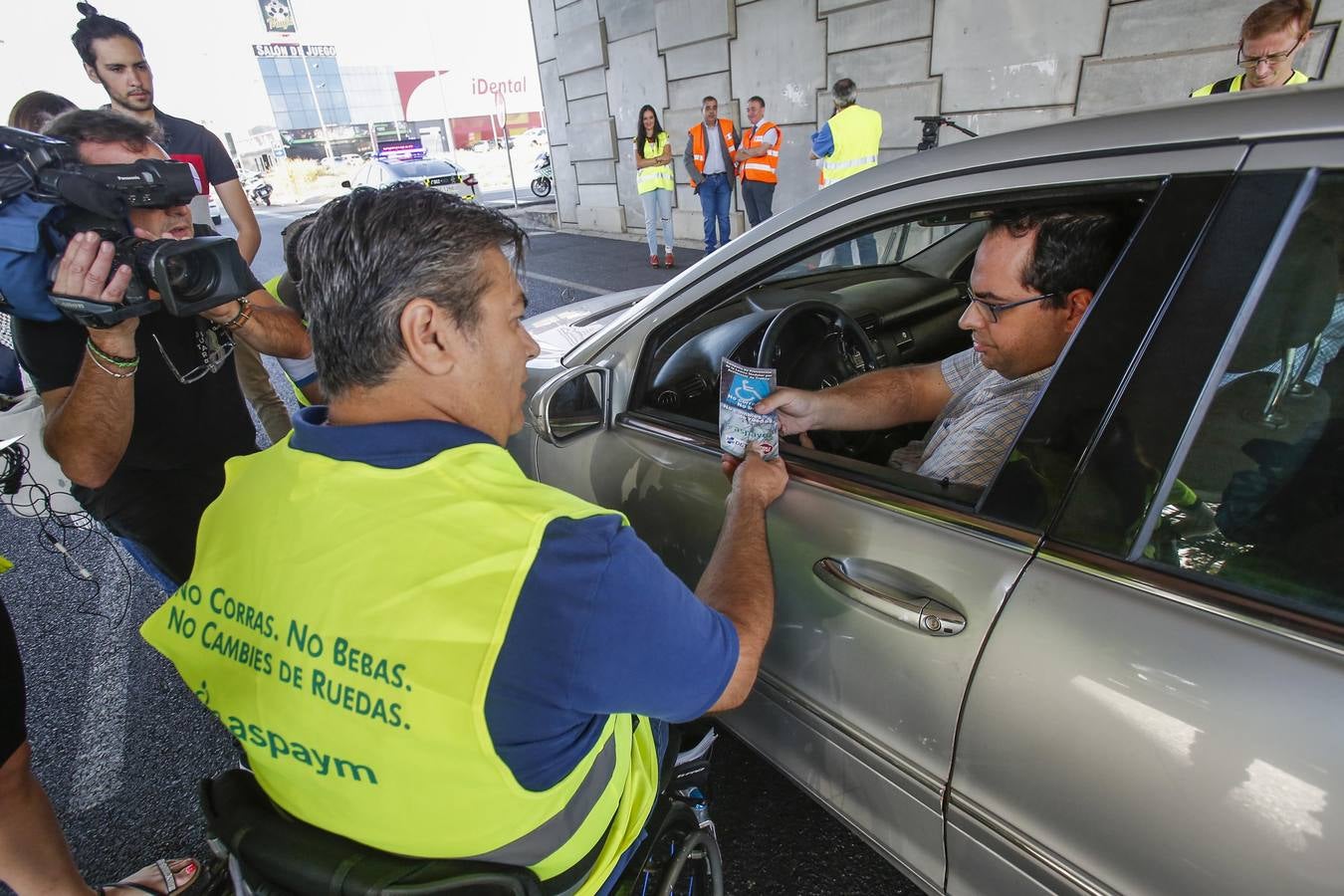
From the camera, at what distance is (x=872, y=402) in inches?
74.0

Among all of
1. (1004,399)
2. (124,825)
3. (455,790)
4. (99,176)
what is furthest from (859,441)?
(124,825)

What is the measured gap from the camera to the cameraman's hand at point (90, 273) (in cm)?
134

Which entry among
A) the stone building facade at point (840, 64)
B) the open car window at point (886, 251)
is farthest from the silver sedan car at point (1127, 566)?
the stone building facade at point (840, 64)

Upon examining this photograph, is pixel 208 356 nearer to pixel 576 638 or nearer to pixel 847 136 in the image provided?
pixel 576 638

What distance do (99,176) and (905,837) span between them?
2.03m

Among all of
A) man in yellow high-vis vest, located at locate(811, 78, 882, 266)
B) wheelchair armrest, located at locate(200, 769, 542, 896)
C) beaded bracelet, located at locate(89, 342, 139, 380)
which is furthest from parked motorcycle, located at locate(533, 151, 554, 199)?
wheelchair armrest, located at locate(200, 769, 542, 896)

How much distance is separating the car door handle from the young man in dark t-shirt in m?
2.32

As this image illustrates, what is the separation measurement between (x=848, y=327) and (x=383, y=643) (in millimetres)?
1692

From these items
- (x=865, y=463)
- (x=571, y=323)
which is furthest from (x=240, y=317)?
(x=865, y=463)

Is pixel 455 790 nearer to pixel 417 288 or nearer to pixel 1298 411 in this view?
pixel 417 288

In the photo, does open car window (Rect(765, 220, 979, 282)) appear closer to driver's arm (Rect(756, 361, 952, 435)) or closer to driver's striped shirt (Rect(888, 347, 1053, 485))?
driver's arm (Rect(756, 361, 952, 435))

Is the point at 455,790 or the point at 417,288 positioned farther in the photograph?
the point at 417,288

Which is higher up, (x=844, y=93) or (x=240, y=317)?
(x=844, y=93)

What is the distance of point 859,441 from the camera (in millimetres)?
1992
